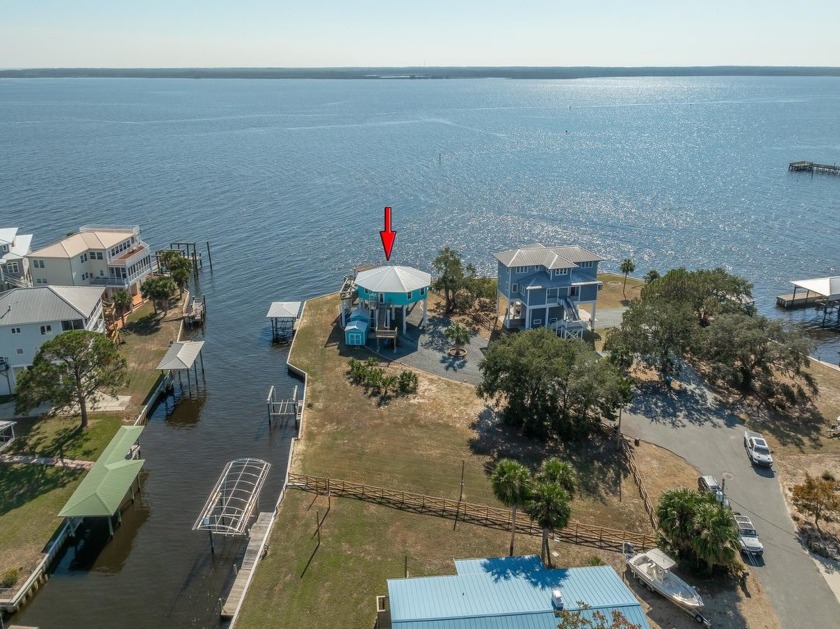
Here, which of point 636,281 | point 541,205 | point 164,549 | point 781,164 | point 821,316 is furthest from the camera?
point 781,164

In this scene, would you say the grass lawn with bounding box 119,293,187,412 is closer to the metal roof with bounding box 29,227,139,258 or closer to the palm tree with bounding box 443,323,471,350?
the metal roof with bounding box 29,227,139,258

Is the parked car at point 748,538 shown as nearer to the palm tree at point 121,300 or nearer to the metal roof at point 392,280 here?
the metal roof at point 392,280

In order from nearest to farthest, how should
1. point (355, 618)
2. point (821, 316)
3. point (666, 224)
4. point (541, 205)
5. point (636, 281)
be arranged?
point (355, 618)
point (821, 316)
point (636, 281)
point (666, 224)
point (541, 205)

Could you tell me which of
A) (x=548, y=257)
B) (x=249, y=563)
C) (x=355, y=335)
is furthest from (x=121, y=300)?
(x=548, y=257)

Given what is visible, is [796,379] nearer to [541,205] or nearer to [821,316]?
[821,316]

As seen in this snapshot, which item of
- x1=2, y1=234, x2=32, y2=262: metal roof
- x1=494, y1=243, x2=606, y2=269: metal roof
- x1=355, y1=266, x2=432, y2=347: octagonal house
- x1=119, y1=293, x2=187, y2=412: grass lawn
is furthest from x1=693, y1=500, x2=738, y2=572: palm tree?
x1=2, y1=234, x2=32, y2=262: metal roof

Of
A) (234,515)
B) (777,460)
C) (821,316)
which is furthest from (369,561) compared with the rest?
(821,316)

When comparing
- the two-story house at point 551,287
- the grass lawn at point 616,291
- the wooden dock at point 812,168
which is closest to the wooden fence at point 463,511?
the two-story house at point 551,287
